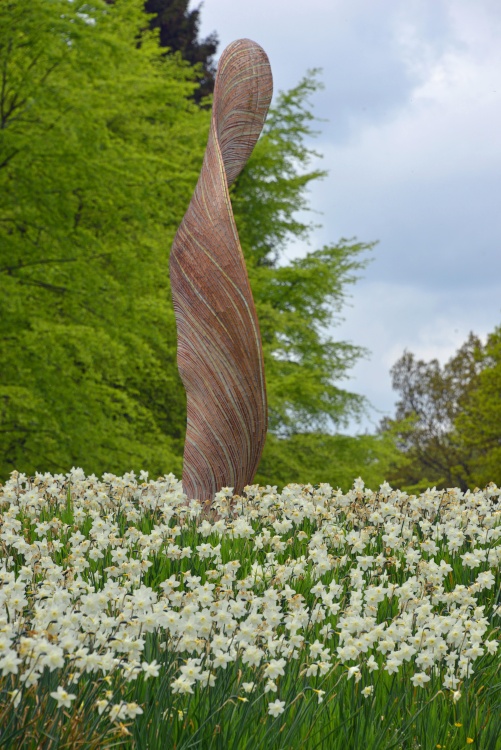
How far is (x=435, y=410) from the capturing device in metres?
33.6

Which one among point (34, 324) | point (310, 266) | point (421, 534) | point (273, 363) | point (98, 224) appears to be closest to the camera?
point (421, 534)

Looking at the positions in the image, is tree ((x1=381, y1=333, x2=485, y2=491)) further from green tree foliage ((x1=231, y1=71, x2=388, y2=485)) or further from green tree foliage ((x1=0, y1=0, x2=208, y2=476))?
green tree foliage ((x1=0, y1=0, x2=208, y2=476))

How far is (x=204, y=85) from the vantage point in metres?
28.7

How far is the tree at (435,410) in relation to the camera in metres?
31.9

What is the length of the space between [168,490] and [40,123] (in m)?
8.29

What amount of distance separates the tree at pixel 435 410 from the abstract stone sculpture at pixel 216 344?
2455 cm

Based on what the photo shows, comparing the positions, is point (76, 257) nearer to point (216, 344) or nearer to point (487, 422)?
point (216, 344)

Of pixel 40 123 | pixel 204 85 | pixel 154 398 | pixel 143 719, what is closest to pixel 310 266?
pixel 154 398

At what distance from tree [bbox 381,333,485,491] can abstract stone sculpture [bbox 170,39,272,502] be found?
80.5ft

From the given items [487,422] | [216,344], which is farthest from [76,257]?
[487,422]

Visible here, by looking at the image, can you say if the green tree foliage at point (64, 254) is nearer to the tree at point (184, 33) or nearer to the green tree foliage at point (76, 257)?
the green tree foliage at point (76, 257)

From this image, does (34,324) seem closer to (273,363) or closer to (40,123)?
(40,123)

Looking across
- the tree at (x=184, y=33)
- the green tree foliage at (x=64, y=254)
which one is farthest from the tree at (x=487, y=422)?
the green tree foliage at (x=64, y=254)

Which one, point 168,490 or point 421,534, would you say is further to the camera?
point 168,490
